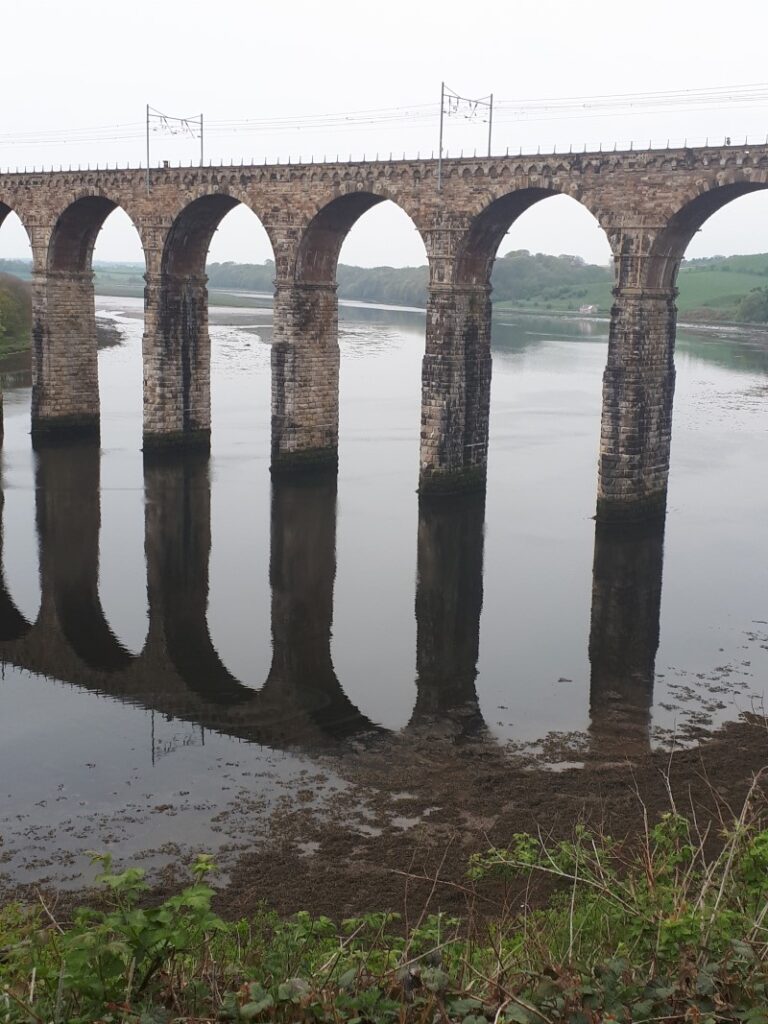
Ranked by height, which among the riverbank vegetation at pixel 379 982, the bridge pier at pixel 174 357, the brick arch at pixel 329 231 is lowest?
the riverbank vegetation at pixel 379 982

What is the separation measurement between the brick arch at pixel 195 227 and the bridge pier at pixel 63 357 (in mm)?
5534

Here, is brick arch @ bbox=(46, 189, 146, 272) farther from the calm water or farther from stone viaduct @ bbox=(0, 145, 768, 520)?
the calm water

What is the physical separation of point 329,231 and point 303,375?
15.2 ft

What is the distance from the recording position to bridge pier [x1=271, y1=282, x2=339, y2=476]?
1380 inches

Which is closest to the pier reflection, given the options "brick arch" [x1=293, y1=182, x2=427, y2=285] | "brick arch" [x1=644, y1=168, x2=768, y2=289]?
"brick arch" [x1=293, y1=182, x2=427, y2=285]

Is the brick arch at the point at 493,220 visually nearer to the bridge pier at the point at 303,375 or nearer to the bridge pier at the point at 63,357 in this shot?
the bridge pier at the point at 303,375

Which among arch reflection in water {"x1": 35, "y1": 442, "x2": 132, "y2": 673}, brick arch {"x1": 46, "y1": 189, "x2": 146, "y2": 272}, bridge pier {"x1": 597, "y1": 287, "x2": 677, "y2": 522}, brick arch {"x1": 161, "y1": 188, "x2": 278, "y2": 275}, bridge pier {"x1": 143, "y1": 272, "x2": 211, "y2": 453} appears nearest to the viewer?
arch reflection in water {"x1": 35, "y1": 442, "x2": 132, "y2": 673}

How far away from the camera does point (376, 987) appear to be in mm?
6668

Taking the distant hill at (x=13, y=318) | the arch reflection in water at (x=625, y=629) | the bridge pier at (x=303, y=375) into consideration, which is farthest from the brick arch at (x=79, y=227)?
the distant hill at (x=13, y=318)

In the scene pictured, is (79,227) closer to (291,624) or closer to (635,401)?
(635,401)

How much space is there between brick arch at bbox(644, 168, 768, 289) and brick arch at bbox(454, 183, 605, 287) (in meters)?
1.76

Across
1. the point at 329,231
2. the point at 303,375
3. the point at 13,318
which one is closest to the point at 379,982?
the point at 303,375

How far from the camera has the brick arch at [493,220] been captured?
29.5 metres

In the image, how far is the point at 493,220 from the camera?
31922mm
